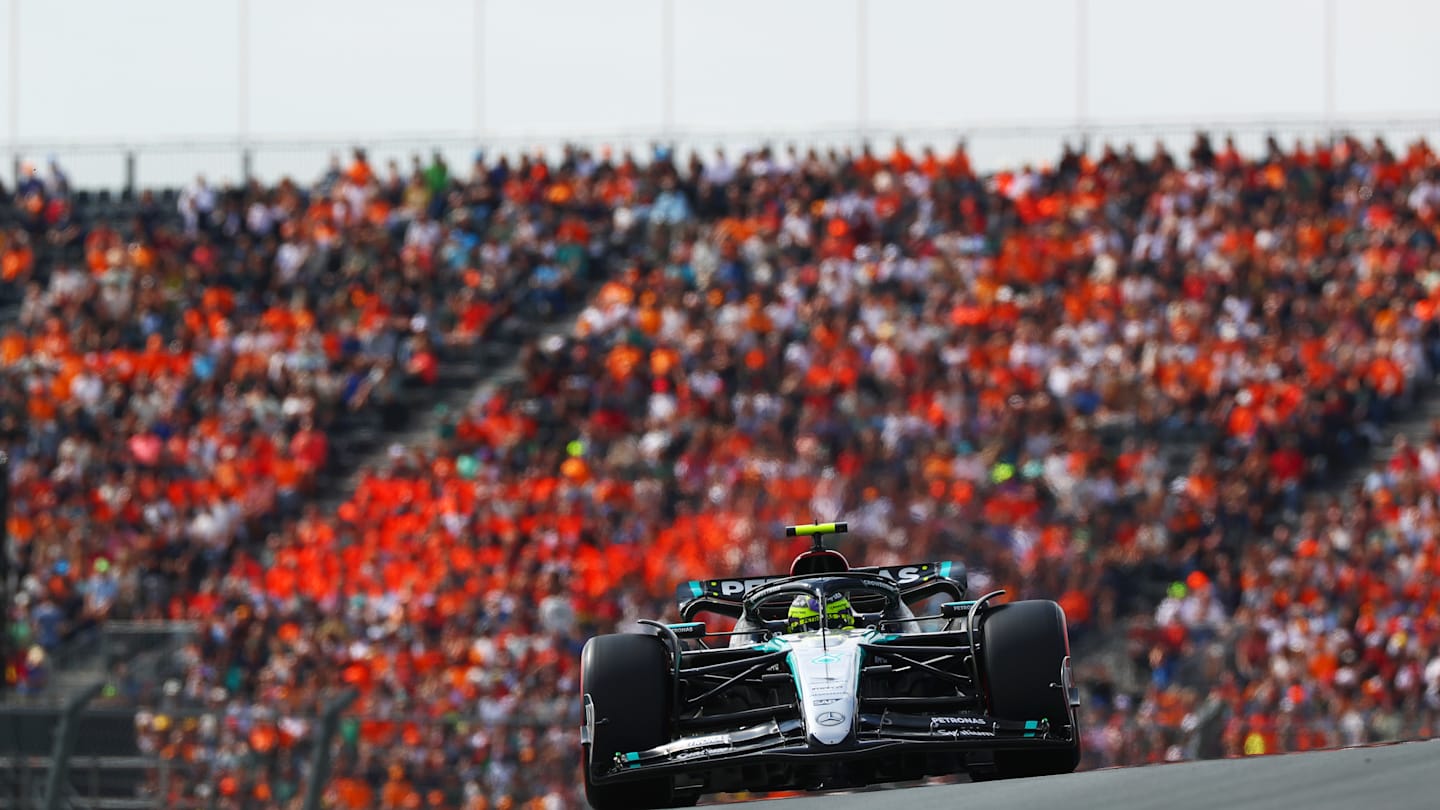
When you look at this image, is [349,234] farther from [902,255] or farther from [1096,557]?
[1096,557]

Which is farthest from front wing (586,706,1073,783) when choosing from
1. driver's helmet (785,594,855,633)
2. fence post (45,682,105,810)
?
fence post (45,682,105,810)

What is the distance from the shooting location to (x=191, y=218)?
90.3ft

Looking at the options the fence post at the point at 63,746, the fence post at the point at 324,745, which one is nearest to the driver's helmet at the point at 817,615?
the fence post at the point at 324,745

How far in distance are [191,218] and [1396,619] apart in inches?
667

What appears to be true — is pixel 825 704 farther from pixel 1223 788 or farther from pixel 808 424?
pixel 808 424

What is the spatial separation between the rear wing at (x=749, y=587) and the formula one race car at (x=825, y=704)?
2.21 ft

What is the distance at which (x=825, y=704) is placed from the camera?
898 centimetres

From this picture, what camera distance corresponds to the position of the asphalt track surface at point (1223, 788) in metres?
7.31

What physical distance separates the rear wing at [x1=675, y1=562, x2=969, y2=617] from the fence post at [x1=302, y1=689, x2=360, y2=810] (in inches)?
109

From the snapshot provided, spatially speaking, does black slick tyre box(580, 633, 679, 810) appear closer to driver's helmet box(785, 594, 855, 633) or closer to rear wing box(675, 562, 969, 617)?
driver's helmet box(785, 594, 855, 633)

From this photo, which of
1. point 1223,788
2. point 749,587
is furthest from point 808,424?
point 1223,788

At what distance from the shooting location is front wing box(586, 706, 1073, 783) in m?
8.83

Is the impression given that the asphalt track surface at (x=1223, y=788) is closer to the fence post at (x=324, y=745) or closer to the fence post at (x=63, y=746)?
the fence post at (x=324, y=745)

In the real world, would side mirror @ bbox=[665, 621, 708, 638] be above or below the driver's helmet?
below
